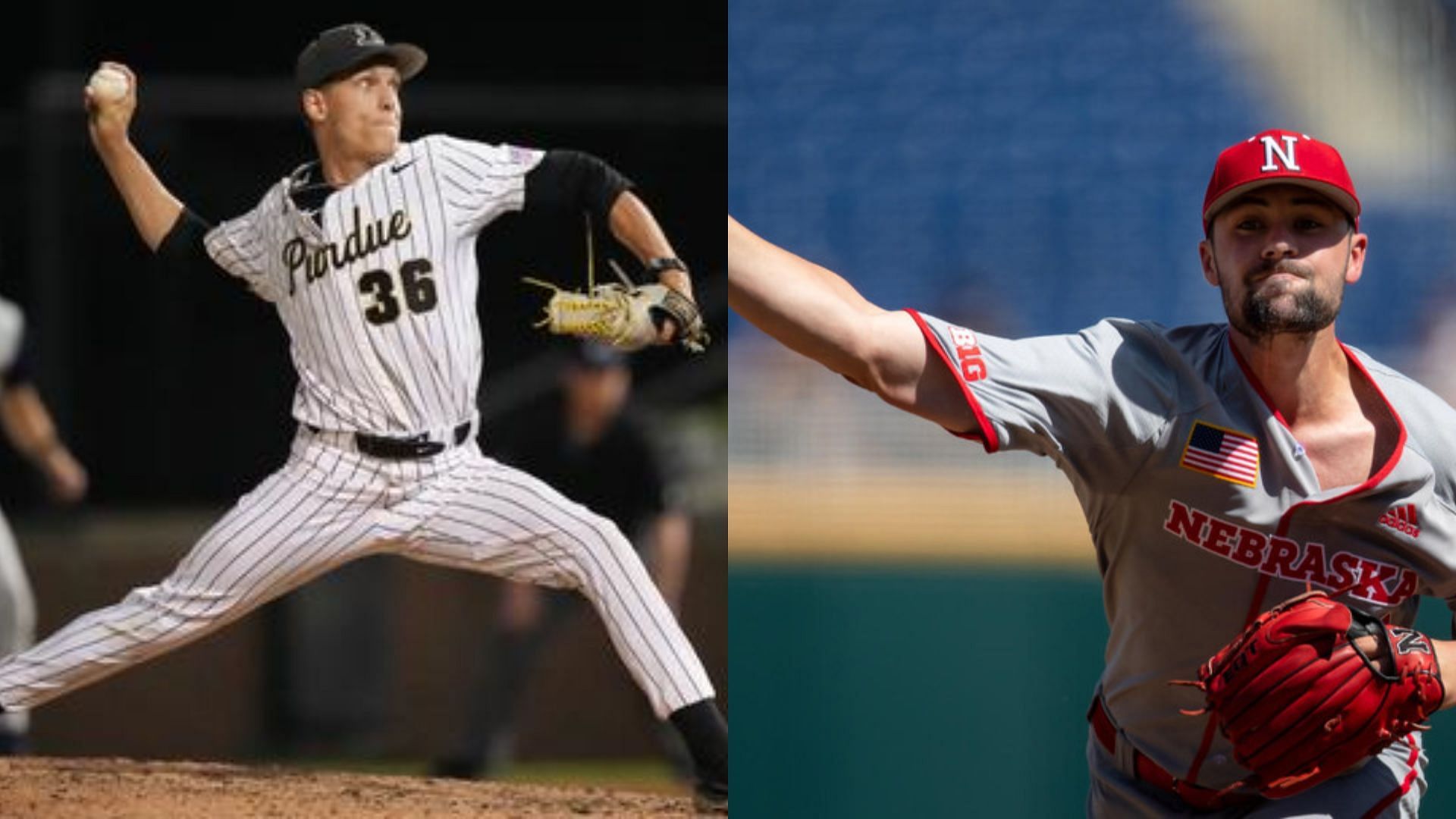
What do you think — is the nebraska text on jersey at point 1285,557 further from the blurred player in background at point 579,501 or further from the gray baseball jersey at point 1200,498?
the blurred player in background at point 579,501

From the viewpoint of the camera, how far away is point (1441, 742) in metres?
4.08

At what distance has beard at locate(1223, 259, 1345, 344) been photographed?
3.17 metres

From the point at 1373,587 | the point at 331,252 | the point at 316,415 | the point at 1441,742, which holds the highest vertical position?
the point at 331,252

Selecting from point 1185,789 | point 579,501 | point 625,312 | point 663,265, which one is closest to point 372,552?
point 579,501

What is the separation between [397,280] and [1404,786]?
2008 millimetres

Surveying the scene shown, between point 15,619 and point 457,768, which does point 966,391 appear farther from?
point 15,619

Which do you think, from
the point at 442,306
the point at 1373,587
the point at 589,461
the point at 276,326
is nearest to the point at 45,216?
the point at 276,326

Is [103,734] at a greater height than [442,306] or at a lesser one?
lesser

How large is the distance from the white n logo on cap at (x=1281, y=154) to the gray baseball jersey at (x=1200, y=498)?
302mm

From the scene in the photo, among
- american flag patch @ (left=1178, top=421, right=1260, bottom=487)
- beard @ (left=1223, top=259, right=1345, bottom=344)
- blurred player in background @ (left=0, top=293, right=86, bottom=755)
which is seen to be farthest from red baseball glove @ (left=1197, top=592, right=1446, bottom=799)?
blurred player in background @ (left=0, top=293, right=86, bottom=755)

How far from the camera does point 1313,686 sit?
120 inches

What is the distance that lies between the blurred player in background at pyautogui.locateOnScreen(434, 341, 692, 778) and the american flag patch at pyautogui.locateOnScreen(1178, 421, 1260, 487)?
1.17 m

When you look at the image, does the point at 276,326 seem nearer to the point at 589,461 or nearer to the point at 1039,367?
the point at 589,461

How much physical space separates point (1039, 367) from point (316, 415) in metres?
1.54
